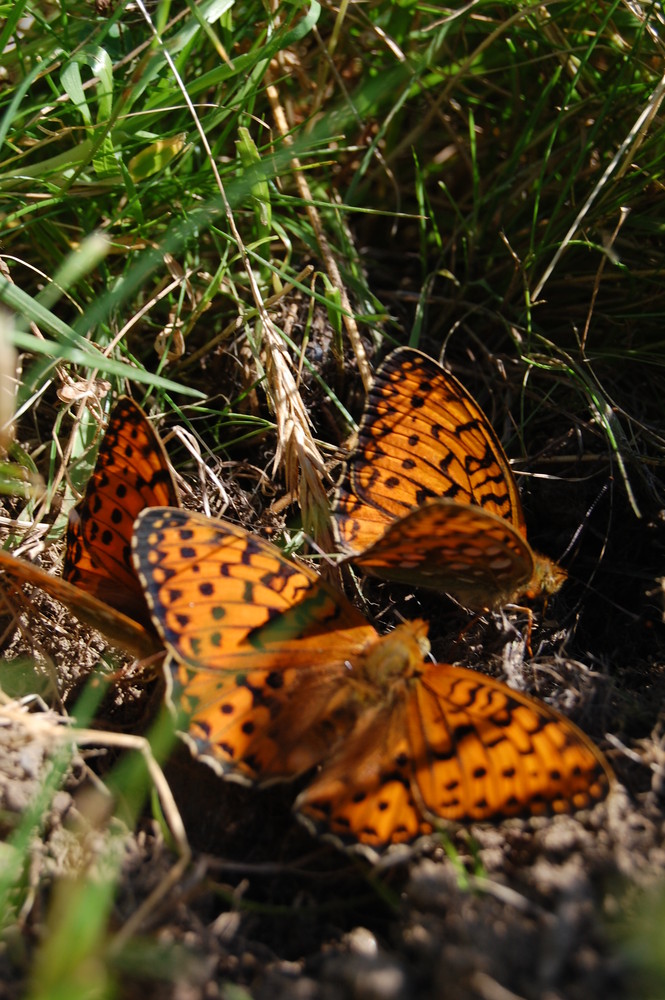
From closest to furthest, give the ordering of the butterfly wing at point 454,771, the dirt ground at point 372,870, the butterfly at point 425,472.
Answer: the dirt ground at point 372,870
the butterfly wing at point 454,771
the butterfly at point 425,472

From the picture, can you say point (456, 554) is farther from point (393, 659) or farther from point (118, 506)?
point (118, 506)

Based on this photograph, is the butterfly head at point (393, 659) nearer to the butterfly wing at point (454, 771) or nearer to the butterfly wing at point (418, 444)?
the butterfly wing at point (454, 771)

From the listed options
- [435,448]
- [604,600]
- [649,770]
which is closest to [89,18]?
[435,448]

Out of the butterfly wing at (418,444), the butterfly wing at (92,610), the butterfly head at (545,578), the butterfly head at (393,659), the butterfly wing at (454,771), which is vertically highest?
the butterfly wing at (92,610)

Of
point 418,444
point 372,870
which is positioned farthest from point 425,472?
point 372,870

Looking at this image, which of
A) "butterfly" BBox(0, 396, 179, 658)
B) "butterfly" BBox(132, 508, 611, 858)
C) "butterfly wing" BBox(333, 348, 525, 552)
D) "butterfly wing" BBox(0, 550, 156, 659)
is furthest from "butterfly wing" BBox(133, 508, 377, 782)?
"butterfly wing" BBox(333, 348, 525, 552)

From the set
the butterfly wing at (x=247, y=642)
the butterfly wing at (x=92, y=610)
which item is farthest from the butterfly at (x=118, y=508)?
the butterfly wing at (x=247, y=642)
